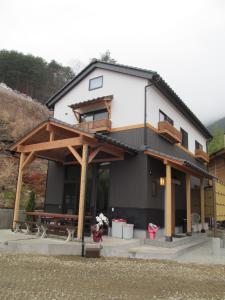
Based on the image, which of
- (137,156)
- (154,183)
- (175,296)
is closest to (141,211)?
(154,183)

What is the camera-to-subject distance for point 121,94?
13750 millimetres

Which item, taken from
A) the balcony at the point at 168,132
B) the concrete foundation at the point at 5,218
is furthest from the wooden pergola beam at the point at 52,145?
the balcony at the point at 168,132

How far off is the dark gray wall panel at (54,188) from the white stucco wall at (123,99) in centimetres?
268

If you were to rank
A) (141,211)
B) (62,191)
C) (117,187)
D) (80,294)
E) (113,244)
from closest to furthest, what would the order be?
(80,294)
(113,244)
(141,211)
(117,187)
(62,191)

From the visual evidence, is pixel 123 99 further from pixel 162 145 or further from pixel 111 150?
pixel 111 150

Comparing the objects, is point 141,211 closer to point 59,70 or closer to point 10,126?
point 10,126

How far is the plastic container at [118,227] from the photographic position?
11.3 meters

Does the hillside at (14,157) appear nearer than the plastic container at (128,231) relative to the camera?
No

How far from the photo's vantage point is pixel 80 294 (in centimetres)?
499

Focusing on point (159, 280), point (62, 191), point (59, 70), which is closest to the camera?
point (159, 280)

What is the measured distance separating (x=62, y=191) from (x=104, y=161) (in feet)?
9.29

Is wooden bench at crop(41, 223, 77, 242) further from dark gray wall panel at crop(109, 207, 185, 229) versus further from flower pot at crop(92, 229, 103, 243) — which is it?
dark gray wall panel at crop(109, 207, 185, 229)

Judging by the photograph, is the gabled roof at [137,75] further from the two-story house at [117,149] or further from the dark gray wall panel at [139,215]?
the dark gray wall panel at [139,215]

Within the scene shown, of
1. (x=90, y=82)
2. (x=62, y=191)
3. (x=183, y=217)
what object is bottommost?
(x=183, y=217)
